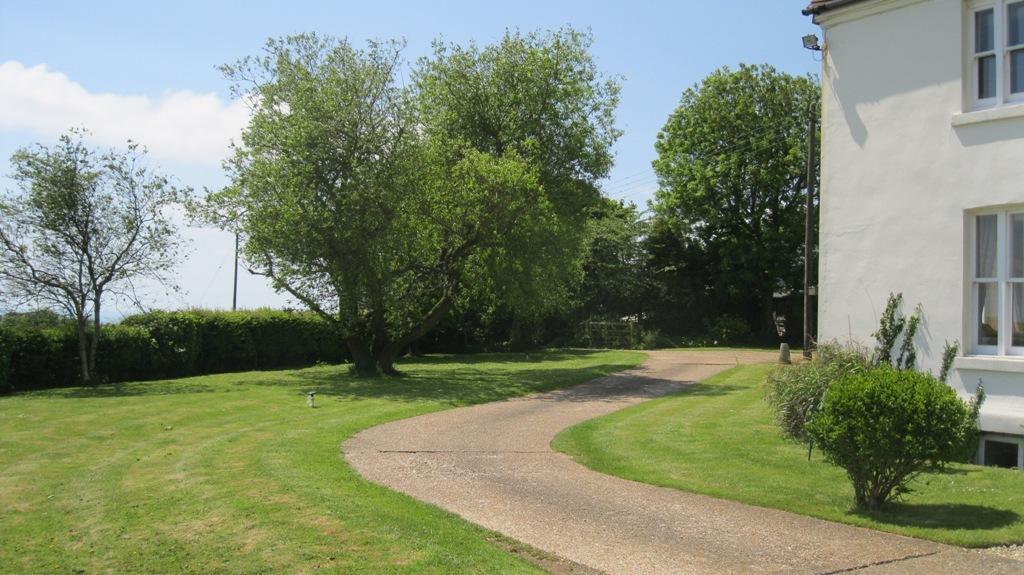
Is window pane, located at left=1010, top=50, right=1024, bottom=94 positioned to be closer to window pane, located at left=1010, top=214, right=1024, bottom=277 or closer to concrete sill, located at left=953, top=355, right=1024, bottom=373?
window pane, located at left=1010, top=214, right=1024, bottom=277

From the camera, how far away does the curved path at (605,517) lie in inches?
255

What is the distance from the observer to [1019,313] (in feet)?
32.0

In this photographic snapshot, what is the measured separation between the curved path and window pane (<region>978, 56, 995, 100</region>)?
6011 mm

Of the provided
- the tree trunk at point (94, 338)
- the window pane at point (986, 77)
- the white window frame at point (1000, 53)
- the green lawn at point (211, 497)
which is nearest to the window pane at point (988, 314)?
the white window frame at point (1000, 53)

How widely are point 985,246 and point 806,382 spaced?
2.90 metres

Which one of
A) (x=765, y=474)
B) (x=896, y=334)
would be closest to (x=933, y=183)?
(x=896, y=334)

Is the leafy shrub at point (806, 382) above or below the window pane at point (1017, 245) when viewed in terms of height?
below

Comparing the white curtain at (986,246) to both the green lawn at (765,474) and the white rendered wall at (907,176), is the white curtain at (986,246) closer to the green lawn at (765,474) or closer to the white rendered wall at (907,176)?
the white rendered wall at (907,176)

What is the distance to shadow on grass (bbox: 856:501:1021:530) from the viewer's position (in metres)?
7.32

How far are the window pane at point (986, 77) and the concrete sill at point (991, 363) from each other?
3.23 meters

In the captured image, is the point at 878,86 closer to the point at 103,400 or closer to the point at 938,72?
the point at 938,72

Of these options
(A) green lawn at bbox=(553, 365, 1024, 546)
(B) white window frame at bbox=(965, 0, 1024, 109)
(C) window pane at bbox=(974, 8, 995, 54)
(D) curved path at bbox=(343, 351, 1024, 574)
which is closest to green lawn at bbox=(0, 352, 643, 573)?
(D) curved path at bbox=(343, 351, 1024, 574)

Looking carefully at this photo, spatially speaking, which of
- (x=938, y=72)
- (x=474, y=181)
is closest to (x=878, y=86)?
(x=938, y=72)

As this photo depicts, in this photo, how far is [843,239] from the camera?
443 inches
